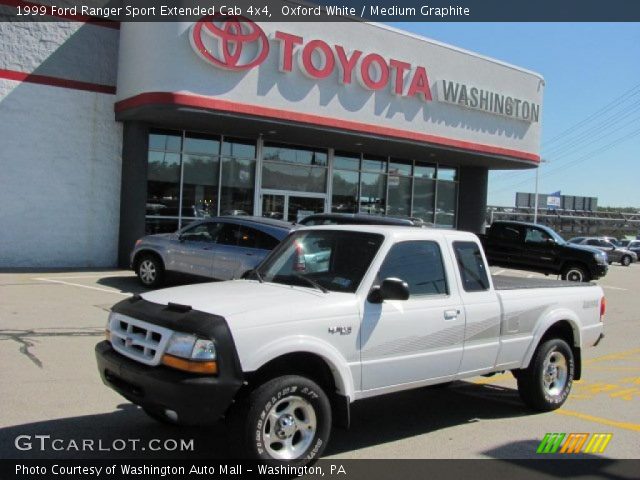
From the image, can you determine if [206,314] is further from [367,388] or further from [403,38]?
[403,38]

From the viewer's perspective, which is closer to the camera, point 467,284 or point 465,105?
point 467,284

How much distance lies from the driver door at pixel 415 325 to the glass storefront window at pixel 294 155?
569 inches

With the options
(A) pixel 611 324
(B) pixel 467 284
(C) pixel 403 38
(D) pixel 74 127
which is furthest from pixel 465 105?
(B) pixel 467 284

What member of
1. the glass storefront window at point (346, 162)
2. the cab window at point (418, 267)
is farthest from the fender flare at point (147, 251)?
the glass storefront window at point (346, 162)

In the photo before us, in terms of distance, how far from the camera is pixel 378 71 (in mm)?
18453

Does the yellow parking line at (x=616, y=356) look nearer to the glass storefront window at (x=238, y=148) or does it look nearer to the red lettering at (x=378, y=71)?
the red lettering at (x=378, y=71)

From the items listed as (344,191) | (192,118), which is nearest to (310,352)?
(192,118)

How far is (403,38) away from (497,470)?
16.5 meters

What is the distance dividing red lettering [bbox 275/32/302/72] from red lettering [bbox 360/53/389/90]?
2.54 meters

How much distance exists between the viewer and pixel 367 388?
4770 millimetres

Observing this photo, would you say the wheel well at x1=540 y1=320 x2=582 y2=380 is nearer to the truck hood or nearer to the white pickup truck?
the white pickup truck

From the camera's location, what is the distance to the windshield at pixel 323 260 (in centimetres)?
503

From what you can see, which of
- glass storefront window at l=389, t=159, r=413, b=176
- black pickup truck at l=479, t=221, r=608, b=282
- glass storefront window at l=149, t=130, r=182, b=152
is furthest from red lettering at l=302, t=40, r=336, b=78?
black pickup truck at l=479, t=221, r=608, b=282

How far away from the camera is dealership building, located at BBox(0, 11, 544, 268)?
15.1 metres
